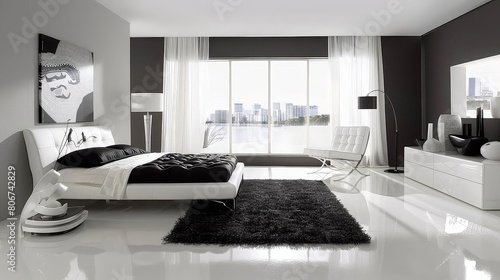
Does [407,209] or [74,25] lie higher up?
[74,25]

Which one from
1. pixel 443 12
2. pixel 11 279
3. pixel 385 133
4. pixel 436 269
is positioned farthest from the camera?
pixel 385 133

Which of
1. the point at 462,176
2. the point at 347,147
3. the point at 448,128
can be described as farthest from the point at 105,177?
the point at 448,128

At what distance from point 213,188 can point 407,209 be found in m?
2.06

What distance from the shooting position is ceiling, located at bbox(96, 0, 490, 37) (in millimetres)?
5176

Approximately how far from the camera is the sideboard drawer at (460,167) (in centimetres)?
395

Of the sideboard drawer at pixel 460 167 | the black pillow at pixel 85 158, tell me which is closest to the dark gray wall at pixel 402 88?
the sideboard drawer at pixel 460 167

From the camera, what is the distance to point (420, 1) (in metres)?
5.03

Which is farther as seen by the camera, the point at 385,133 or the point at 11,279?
the point at 385,133

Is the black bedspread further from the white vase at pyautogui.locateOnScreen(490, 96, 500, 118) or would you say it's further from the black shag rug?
the white vase at pyautogui.locateOnScreen(490, 96, 500, 118)

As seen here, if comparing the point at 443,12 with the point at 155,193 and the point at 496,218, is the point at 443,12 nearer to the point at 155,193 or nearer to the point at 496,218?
the point at 496,218

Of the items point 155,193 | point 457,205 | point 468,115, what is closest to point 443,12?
point 468,115

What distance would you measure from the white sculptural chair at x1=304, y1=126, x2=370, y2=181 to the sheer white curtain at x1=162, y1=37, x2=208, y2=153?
97.7 inches

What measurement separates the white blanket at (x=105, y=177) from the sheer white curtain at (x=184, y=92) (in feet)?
12.1

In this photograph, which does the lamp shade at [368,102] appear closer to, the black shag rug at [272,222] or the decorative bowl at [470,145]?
the decorative bowl at [470,145]
